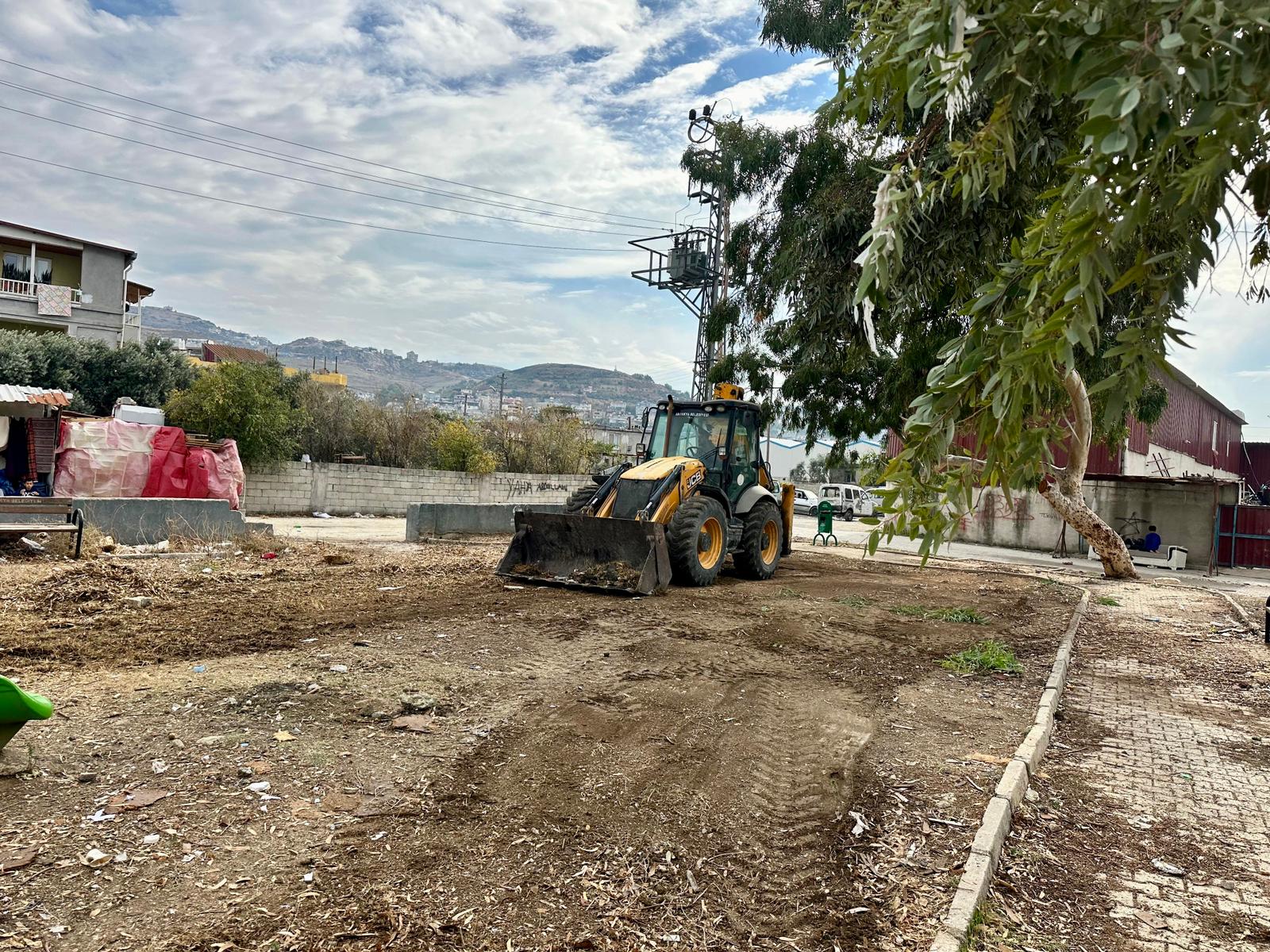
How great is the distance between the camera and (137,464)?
55.8 feet

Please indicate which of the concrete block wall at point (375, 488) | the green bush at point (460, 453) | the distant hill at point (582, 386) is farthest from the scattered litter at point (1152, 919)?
the distant hill at point (582, 386)

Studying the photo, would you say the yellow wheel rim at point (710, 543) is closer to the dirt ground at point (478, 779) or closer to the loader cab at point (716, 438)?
the loader cab at point (716, 438)

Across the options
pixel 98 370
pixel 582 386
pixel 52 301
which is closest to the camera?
pixel 98 370

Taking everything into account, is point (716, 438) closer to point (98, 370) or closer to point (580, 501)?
point (580, 501)

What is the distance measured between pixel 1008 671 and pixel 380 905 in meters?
6.06

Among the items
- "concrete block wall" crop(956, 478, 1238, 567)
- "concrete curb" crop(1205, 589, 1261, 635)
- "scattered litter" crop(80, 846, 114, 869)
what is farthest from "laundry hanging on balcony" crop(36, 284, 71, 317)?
"concrete curb" crop(1205, 589, 1261, 635)

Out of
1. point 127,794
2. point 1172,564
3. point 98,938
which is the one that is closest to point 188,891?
point 98,938

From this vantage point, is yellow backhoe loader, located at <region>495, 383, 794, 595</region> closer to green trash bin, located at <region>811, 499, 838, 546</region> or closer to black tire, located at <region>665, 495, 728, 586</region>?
Result: black tire, located at <region>665, 495, 728, 586</region>

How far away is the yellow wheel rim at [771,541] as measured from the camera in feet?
41.6

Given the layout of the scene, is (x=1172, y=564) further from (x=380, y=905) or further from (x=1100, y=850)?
(x=380, y=905)

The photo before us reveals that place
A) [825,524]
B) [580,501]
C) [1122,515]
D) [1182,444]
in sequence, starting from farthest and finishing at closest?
[1182,444], [1122,515], [825,524], [580,501]

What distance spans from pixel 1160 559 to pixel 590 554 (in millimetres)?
18060

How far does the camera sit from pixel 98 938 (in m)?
2.67

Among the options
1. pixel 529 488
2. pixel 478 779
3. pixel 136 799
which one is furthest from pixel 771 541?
pixel 529 488
